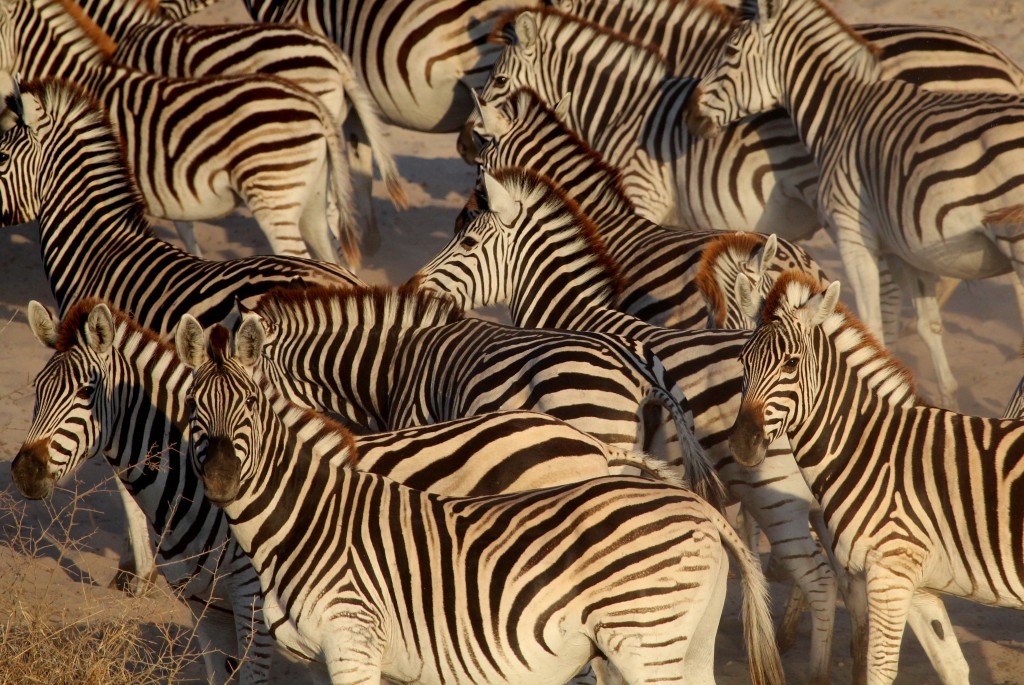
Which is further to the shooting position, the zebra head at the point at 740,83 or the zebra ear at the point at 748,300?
the zebra head at the point at 740,83

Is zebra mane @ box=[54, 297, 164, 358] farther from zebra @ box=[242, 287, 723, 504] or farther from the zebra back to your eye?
the zebra back

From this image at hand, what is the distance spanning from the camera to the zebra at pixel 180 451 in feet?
15.7

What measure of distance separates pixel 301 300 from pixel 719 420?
7.02 feet

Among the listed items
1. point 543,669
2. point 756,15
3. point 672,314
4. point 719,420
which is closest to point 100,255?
point 672,314

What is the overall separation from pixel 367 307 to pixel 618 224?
210cm

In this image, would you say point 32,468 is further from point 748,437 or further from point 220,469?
point 748,437

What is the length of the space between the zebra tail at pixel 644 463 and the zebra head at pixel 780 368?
32cm

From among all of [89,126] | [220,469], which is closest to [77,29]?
[89,126]

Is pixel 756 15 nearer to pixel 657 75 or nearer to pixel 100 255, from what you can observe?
pixel 657 75

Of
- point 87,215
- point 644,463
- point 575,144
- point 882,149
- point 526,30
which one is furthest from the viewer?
point 526,30

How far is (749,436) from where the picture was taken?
5.02 m

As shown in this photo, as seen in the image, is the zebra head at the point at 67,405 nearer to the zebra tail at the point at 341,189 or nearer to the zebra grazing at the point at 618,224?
the zebra grazing at the point at 618,224

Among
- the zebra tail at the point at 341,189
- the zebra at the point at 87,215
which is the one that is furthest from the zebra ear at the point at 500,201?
the zebra tail at the point at 341,189

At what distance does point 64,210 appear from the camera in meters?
7.50
